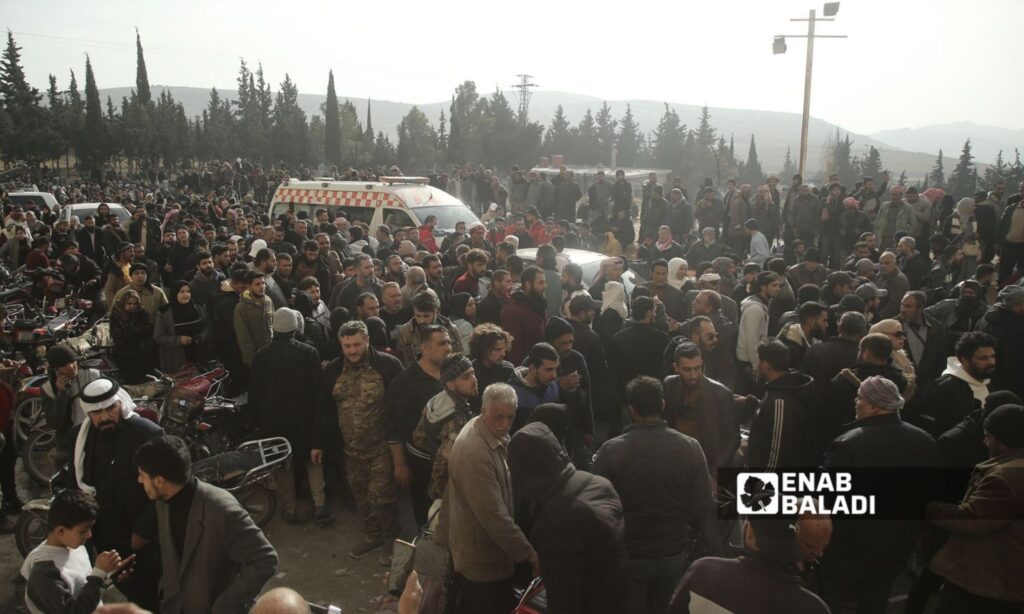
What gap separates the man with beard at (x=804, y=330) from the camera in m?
5.95

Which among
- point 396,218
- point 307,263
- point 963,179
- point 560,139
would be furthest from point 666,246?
point 560,139

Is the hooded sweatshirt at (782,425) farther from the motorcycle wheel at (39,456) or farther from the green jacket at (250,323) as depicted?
the motorcycle wheel at (39,456)

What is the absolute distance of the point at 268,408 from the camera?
231 inches

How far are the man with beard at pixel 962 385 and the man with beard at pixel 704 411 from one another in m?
1.54

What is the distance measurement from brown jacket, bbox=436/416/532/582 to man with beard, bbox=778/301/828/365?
3358 millimetres

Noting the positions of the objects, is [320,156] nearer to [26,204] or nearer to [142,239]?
[26,204]

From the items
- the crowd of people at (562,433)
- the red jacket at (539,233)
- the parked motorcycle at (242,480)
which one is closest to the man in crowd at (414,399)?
the crowd of people at (562,433)

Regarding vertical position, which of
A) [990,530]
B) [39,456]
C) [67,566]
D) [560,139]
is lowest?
[39,456]

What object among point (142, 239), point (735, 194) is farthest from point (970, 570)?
point (142, 239)

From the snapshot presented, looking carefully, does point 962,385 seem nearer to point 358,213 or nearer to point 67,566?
point 67,566

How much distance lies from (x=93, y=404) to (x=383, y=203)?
10.3 metres

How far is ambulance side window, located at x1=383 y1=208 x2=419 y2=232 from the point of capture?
542 inches

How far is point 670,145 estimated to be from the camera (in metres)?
59.8

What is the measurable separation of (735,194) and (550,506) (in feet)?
41.7
